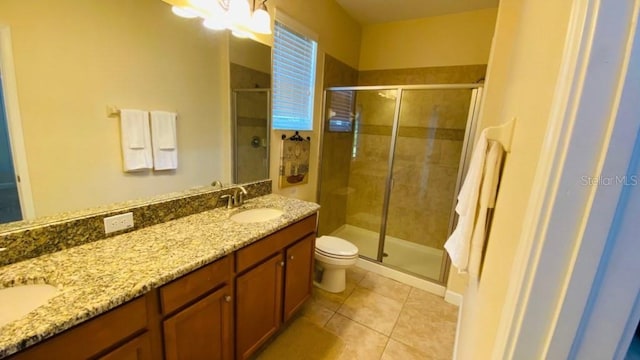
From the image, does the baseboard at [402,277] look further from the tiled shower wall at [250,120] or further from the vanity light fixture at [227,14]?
the vanity light fixture at [227,14]

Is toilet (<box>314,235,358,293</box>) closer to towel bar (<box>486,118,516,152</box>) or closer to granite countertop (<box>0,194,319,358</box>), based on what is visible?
granite countertop (<box>0,194,319,358</box>)

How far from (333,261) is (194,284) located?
1.33 meters

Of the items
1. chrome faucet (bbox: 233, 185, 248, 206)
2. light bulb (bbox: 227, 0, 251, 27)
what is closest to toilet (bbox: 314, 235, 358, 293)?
chrome faucet (bbox: 233, 185, 248, 206)

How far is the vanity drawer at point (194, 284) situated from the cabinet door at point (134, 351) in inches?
4.1

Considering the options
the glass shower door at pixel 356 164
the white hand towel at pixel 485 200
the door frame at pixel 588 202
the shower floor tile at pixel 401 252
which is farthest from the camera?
the glass shower door at pixel 356 164

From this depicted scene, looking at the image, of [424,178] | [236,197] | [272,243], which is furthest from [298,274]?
[424,178]

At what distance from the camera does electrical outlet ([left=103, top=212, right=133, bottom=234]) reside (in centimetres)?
127

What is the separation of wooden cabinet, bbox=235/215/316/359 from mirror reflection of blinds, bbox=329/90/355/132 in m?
1.53

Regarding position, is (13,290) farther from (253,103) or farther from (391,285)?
(391,285)

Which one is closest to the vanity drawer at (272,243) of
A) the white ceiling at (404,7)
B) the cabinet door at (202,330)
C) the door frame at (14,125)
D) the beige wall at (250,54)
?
the cabinet door at (202,330)

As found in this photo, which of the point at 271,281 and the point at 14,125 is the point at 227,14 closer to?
the point at 14,125

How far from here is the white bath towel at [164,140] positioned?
56.9 inches

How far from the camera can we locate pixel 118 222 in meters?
1.31

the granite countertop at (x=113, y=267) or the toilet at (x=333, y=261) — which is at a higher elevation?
the granite countertop at (x=113, y=267)
